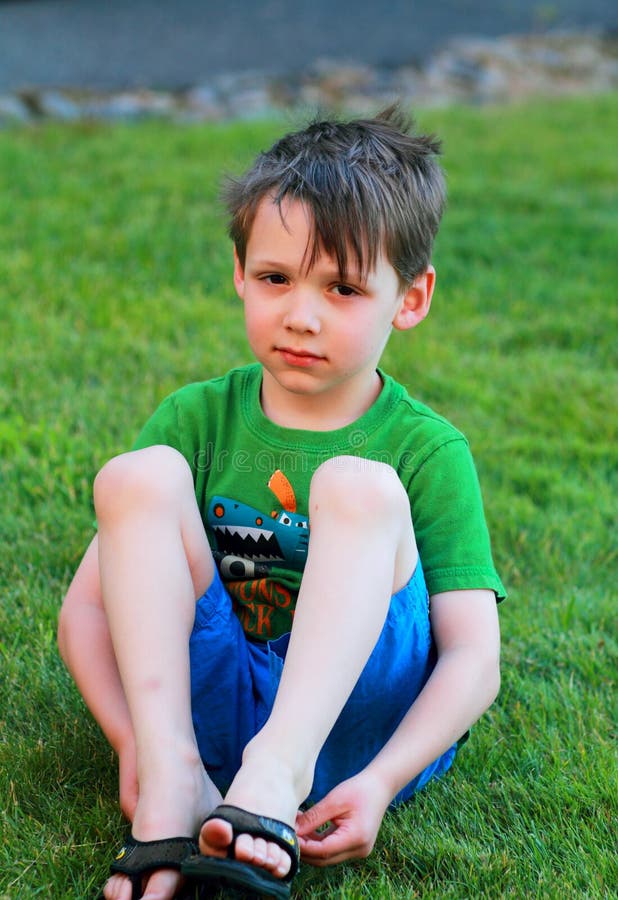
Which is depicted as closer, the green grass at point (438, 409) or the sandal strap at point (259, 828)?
the sandal strap at point (259, 828)

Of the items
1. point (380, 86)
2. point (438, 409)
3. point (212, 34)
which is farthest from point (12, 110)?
point (438, 409)

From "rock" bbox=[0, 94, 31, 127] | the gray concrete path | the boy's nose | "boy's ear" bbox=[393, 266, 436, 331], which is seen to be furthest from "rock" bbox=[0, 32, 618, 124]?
the boy's nose

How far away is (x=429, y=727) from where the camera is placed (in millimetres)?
1619

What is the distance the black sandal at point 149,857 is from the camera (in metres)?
1.44

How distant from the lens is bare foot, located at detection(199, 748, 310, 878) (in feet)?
4.40

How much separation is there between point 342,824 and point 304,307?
77cm

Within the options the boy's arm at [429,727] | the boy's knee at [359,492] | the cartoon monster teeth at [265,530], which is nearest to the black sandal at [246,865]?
the boy's arm at [429,727]

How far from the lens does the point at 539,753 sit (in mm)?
1940

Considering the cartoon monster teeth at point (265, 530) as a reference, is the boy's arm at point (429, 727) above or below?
below

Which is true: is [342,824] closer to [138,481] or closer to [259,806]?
[259,806]

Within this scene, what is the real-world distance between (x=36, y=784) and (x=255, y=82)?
23.6 ft

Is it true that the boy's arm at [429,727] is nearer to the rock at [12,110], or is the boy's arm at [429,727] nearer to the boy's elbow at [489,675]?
the boy's elbow at [489,675]

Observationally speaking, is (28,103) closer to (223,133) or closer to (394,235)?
(223,133)

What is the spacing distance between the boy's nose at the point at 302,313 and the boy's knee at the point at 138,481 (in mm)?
286
